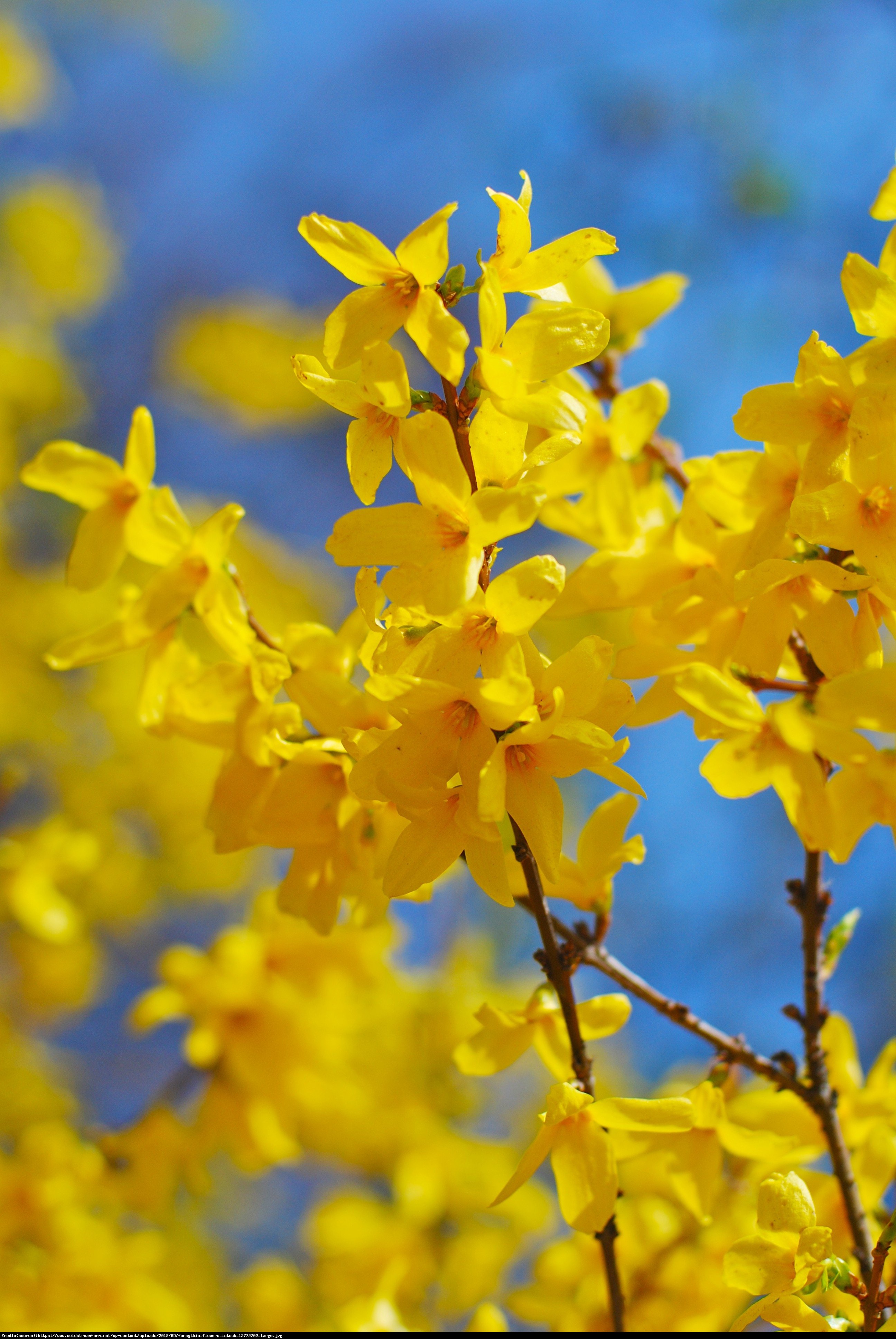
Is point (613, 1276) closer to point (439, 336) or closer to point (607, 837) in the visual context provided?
point (607, 837)

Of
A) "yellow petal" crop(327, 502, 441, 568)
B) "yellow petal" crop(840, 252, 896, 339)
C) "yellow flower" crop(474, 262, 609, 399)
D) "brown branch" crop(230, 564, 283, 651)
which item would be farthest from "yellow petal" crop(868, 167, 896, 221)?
"brown branch" crop(230, 564, 283, 651)

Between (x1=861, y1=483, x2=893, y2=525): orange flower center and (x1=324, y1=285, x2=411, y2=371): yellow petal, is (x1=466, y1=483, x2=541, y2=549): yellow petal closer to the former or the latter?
(x1=324, y1=285, x2=411, y2=371): yellow petal

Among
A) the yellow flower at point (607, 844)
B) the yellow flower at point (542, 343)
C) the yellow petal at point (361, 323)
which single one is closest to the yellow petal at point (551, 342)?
the yellow flower at point (542, 343)

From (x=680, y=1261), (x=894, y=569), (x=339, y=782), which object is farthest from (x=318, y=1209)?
(x=894, y=569)

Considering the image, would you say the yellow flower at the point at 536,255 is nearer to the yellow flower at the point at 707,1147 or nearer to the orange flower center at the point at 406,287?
the orange flower center at the point at 406,287

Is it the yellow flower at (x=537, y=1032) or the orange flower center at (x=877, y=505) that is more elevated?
the orange flower center at (x=877, y=505)

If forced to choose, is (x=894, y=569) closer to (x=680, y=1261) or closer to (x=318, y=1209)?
(x=680, y=1261)
